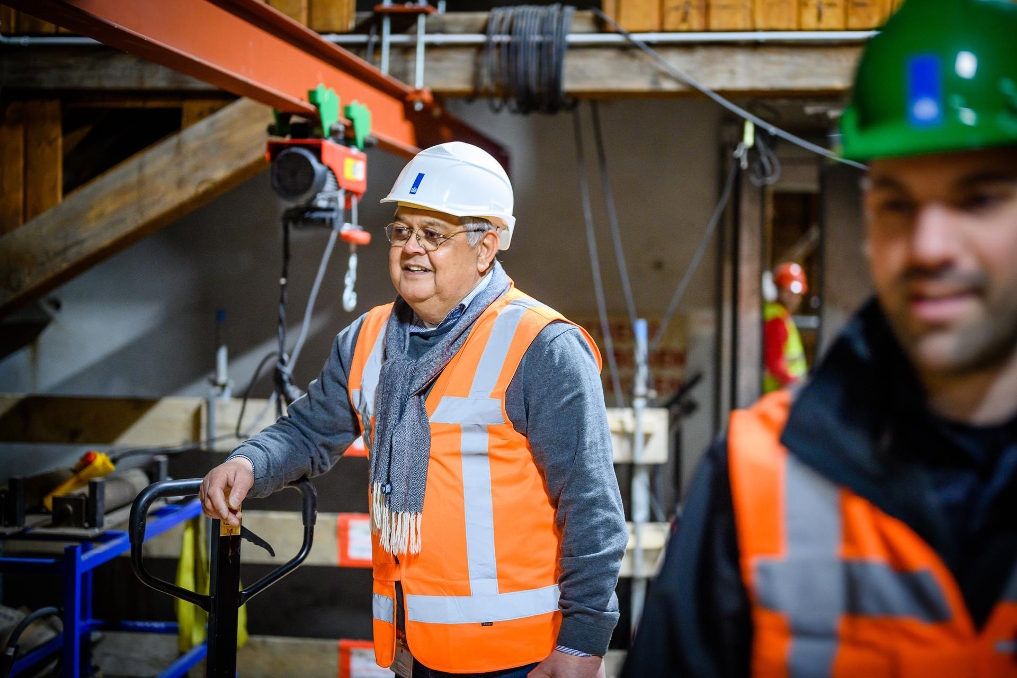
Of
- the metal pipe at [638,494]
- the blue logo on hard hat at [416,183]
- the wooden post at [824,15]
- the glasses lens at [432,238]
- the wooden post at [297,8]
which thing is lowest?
the metal pipe at [638,494]

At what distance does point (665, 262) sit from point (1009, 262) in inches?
175

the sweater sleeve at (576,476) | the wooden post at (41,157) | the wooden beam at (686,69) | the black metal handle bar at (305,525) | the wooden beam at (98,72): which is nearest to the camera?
the sweater sleeve at (576,476)

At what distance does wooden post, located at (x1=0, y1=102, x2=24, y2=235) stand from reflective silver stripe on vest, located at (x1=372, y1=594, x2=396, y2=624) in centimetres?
325

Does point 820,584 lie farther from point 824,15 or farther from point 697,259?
point 697,259

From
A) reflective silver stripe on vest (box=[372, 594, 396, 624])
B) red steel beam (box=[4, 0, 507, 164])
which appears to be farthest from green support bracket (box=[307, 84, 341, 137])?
reflective silver stripe on vest (box=[372, 594, 396, 624])

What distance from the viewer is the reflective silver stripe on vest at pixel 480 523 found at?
5.83 ft

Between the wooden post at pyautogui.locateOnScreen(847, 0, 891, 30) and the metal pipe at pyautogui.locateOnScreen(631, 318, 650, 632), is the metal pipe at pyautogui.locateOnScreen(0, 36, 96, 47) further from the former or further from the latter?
the wooden post at pyautogui.locateOnScreen(847, 0, 891, 30)

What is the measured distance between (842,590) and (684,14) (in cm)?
336

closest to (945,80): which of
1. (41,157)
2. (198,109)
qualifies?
(198,109)

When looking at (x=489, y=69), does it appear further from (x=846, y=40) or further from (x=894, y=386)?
(x=894, y=386)

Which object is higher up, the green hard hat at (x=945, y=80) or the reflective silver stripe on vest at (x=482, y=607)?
the green hard hat at (x=945, y=80)

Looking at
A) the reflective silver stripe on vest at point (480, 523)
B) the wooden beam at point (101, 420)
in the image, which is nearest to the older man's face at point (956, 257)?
the reflective silver stripe on vest at point (480, 523)

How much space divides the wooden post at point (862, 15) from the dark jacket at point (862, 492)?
3.18m

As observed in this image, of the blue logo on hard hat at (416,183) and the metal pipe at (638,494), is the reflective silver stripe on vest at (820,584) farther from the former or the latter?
the metal pipe at (638,494)
